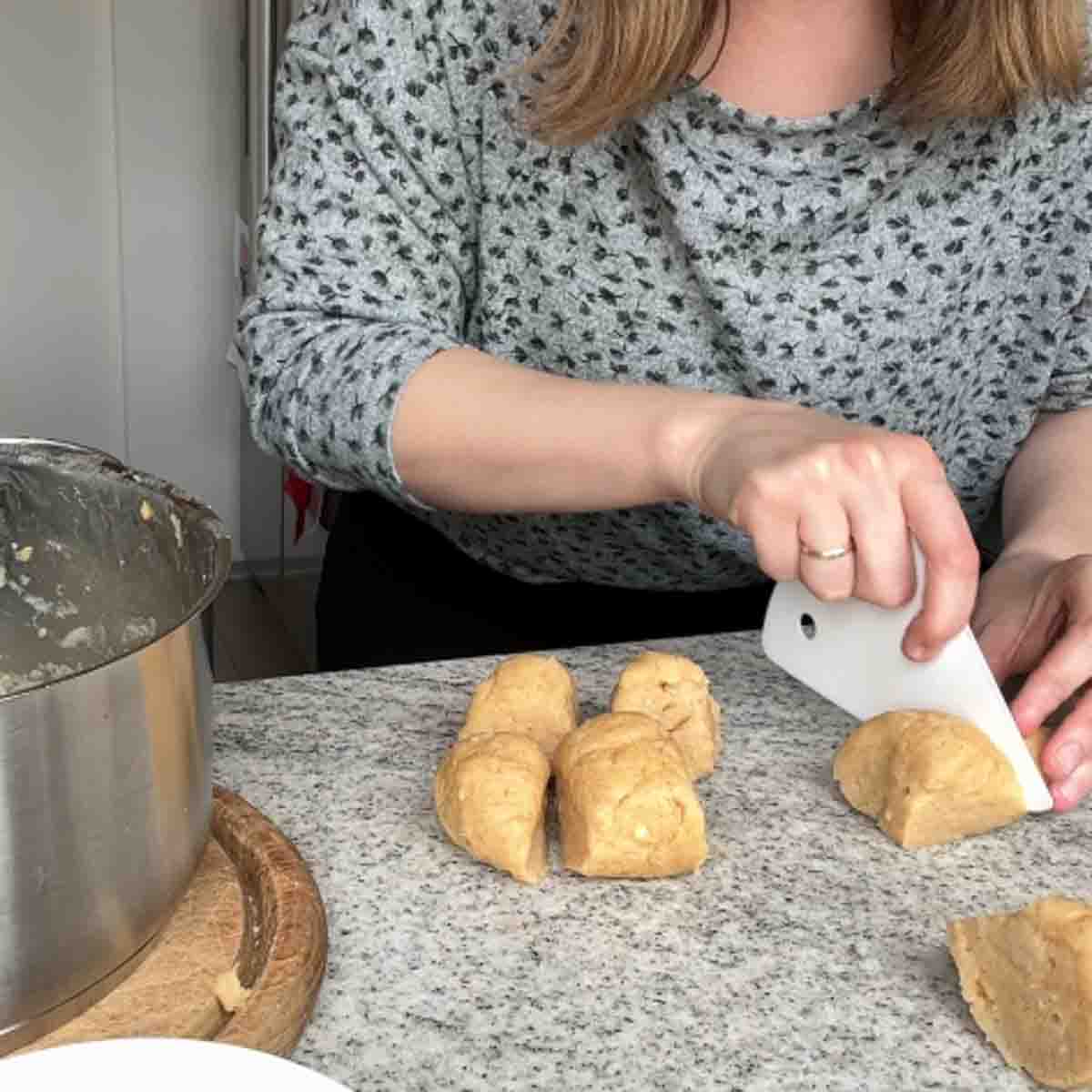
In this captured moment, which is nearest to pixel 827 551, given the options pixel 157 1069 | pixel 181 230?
pixel 157 1069

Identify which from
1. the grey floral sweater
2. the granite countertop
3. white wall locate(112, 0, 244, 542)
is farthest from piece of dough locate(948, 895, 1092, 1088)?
white wall locate(112, 0, 244, 542)

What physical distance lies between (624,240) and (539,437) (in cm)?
22

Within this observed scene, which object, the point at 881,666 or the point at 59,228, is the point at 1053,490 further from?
the point at 59,228

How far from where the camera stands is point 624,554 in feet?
4.17

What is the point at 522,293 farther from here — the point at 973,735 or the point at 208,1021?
the point at 208,1021

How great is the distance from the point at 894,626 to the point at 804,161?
0.39 meters

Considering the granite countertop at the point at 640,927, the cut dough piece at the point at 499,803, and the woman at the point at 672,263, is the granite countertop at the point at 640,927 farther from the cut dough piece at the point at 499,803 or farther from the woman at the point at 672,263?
the woman at the point at 672,263

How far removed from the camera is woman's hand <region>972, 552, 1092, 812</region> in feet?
3.01

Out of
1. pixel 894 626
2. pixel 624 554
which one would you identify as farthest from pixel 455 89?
pixel 894 626

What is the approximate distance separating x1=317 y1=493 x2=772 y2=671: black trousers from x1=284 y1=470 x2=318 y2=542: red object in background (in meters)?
1.20

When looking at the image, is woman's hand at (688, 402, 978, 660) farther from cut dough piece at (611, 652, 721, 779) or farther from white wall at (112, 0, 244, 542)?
white wall at (112, 0, 244, 542)

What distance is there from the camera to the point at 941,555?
2.77ft

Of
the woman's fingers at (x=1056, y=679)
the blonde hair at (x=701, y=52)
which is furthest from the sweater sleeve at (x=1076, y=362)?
the woman's fingers at (x=1056, y=679)

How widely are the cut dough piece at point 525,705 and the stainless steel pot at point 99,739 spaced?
19 centimetres
